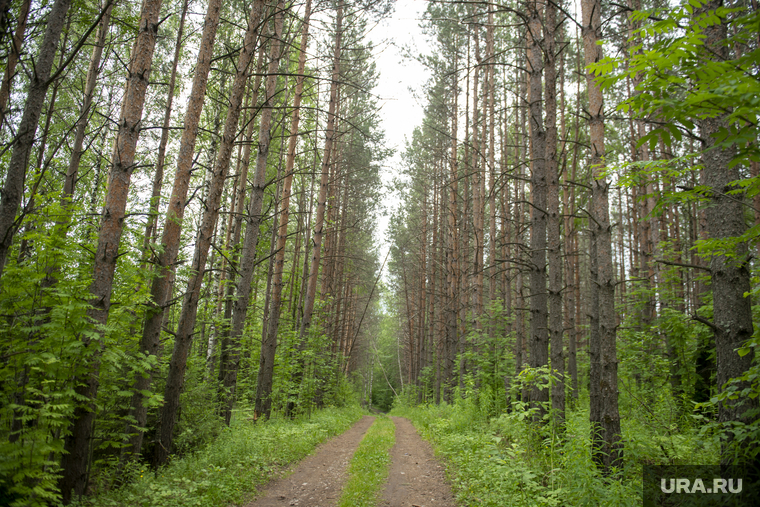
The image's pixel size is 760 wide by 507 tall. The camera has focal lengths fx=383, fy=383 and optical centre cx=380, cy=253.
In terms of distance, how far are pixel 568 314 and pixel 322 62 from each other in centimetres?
1331

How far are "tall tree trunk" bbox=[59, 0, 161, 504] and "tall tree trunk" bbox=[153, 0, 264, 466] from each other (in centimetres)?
136

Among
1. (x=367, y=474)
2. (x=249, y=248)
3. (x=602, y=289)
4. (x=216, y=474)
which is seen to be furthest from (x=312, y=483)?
(x=602, y=289)

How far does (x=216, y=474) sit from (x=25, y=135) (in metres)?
4.67

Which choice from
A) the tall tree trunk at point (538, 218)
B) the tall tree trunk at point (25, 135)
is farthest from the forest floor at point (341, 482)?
the tall tree trunk at point (25, 135)

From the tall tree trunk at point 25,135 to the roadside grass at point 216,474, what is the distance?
112 inches

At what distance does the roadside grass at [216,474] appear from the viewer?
434 cm

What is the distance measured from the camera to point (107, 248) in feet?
13.8

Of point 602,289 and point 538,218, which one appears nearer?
point 602,289

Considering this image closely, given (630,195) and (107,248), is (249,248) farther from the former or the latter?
(630,195)

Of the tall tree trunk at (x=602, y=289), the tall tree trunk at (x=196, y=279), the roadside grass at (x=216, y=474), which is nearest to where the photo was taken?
the roadside grass at (x=216, y=474)

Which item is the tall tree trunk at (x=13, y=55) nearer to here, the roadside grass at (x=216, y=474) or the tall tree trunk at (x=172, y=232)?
the tall tree trunk at (x=172, y=232)

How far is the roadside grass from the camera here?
14.2ft

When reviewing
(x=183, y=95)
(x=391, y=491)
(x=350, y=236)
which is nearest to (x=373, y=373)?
(x=350, y=236)

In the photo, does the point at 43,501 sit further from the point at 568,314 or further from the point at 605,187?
the point at 568,314
